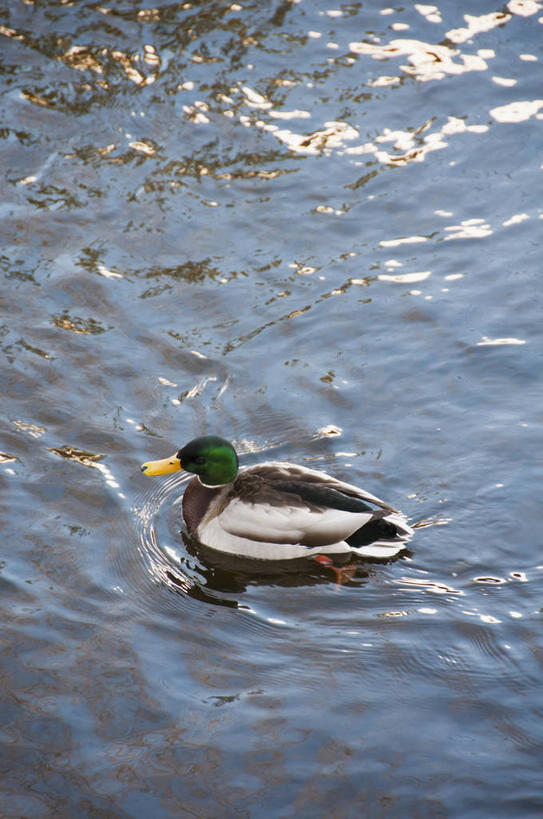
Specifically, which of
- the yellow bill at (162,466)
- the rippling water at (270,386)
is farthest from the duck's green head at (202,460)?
the rippling water at (270,386)

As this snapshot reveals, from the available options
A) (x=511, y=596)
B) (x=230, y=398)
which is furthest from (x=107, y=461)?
(x=511, y=596)

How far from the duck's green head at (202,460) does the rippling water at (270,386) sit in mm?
389

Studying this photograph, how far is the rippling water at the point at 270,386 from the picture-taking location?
4.85 meters

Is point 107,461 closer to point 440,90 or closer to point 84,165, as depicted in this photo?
point 84,165

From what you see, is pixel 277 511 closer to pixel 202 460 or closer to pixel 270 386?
pixel 202 460

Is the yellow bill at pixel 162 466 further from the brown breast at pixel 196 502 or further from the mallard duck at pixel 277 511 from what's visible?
the brown breast at pixel 196 502

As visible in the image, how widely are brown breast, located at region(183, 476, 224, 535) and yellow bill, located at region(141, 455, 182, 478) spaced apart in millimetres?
195

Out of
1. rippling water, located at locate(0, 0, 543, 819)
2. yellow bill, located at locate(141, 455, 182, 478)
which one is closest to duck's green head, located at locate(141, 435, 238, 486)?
yellow bill, located at locate(141, 455, 182, 478)

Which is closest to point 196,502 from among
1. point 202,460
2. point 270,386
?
point 202,460

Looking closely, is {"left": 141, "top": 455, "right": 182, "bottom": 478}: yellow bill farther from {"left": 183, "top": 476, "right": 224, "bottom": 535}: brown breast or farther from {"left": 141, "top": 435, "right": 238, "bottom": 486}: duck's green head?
{"left": 183, "top": 476, "right": 224, "bottom": 535}: brown breast

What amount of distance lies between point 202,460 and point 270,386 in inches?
52.7

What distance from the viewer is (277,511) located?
242 inches

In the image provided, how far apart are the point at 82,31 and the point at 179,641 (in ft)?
28.3

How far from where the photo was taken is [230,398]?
24.5 feet
